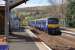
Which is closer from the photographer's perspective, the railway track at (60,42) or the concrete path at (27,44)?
the concrete path at (27,44)

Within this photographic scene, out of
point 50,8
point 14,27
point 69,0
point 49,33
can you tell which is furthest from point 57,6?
point 49,33

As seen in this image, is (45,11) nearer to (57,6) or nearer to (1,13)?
(57,6)

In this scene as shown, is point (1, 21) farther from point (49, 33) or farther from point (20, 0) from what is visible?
point (49, 33)

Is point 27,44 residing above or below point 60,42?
above

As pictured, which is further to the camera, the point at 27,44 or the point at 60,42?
the point at 60,42

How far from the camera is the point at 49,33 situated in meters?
48.6

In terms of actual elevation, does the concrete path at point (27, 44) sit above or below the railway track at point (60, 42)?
above

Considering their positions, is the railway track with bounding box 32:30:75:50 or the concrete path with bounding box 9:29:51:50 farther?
the railway track with bounding box 32:30:75:50

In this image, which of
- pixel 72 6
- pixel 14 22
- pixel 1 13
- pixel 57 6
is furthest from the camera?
pixel 57 6

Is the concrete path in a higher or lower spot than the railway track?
higher

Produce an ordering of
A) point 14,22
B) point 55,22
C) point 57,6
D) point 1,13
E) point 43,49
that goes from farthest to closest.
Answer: point 57,6 < point 14,22 < point 55,22 < point 1,13 < point 43,49

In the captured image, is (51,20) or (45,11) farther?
(45,11)

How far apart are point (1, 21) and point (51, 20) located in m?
14.4

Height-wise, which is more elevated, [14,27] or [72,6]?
[72,6]
